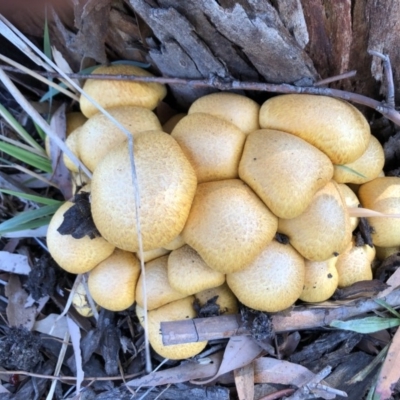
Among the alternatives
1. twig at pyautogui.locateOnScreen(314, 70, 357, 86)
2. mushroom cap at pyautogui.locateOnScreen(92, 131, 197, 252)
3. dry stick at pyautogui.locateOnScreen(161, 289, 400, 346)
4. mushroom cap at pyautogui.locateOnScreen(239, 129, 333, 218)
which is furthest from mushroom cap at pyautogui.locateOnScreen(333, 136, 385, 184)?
mushroom cap at pyautogui.locateOnScreen(92, 131, 197, 252)

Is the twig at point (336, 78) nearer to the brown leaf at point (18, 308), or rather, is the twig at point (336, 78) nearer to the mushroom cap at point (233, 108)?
the mushroom cap at point (233, 108)

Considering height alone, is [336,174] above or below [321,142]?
below

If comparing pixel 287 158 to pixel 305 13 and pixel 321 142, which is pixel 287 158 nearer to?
pixel 321 142

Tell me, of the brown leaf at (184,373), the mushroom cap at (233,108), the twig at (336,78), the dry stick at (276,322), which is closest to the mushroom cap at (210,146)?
the mushroom cap at (233,108)

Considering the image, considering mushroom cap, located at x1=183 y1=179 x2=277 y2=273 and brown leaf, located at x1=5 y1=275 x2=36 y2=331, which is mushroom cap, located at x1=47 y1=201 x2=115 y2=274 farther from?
brown leaf, located at x1=5 y1=275 x2=36 y2=331

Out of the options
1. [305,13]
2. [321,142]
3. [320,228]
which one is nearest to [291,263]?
[320,228]

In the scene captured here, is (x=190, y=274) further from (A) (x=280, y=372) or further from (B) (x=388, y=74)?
(B) (x=388, y=74)
